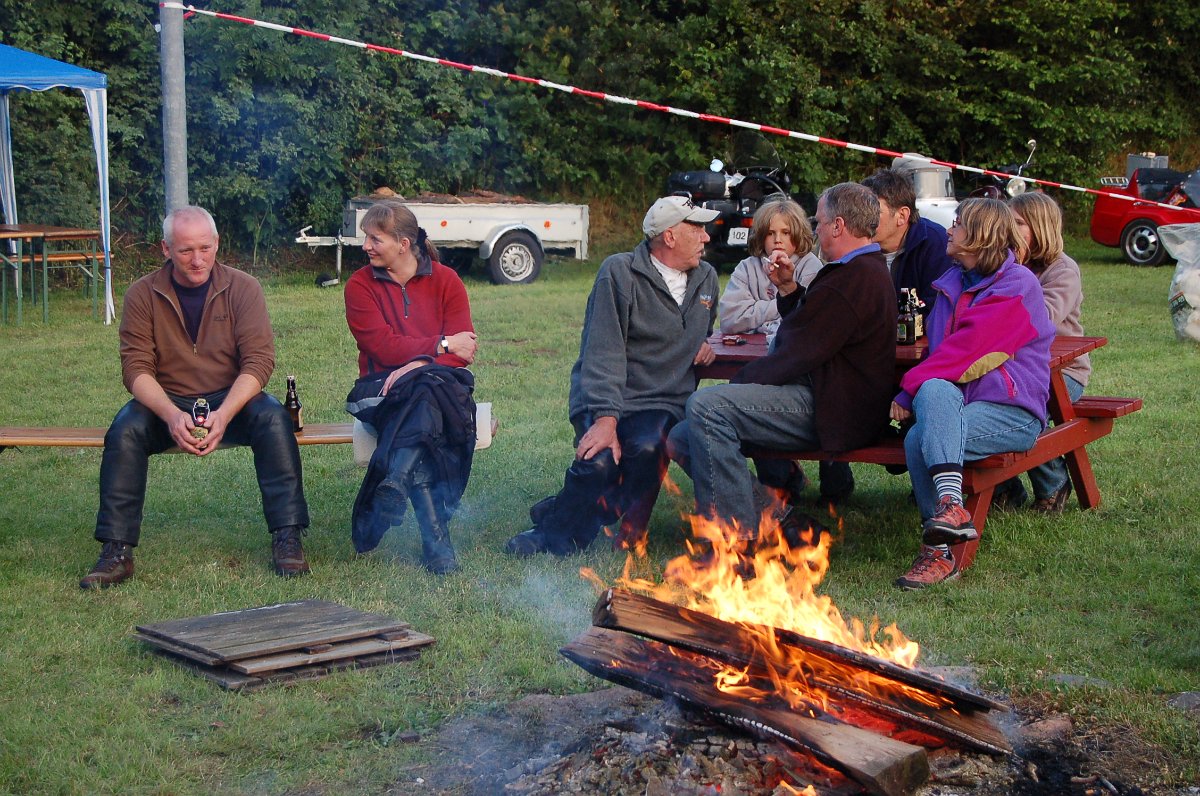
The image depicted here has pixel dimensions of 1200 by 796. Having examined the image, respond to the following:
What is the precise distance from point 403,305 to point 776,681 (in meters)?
3.13

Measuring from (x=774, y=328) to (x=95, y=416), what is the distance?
4.82 m

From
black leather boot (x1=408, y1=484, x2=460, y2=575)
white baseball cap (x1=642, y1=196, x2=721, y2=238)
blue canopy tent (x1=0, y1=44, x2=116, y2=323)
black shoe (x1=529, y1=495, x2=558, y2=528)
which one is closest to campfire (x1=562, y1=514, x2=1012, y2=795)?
black leather boot (x1=408, y1=484, x2=460, y2=575)

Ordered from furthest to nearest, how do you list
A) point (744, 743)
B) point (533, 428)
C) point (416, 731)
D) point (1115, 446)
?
point (533, 428) < point (1115, 446) < point (416, 731) < point (744, 743)

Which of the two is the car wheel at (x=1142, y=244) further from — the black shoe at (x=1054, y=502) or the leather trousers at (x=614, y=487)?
the leather trousers at (x=614, y=487)

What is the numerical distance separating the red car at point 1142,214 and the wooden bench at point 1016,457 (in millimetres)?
11896

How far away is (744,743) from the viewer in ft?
10.5

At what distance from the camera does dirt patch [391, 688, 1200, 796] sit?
309 cm

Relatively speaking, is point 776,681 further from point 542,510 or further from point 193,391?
point 193,391

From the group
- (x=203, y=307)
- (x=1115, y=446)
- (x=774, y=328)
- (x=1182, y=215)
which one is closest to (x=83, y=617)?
(x=203, y=307)

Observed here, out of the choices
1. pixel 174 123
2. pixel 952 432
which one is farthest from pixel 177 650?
pixel 174 123

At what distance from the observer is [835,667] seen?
3332 millimetres

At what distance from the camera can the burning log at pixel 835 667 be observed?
3.25m

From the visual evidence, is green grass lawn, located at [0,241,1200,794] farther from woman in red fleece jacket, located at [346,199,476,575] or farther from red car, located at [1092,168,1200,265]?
red car, located at [1092,168,1200,265]

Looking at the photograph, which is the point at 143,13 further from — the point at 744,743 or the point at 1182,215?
the point at 744,743
